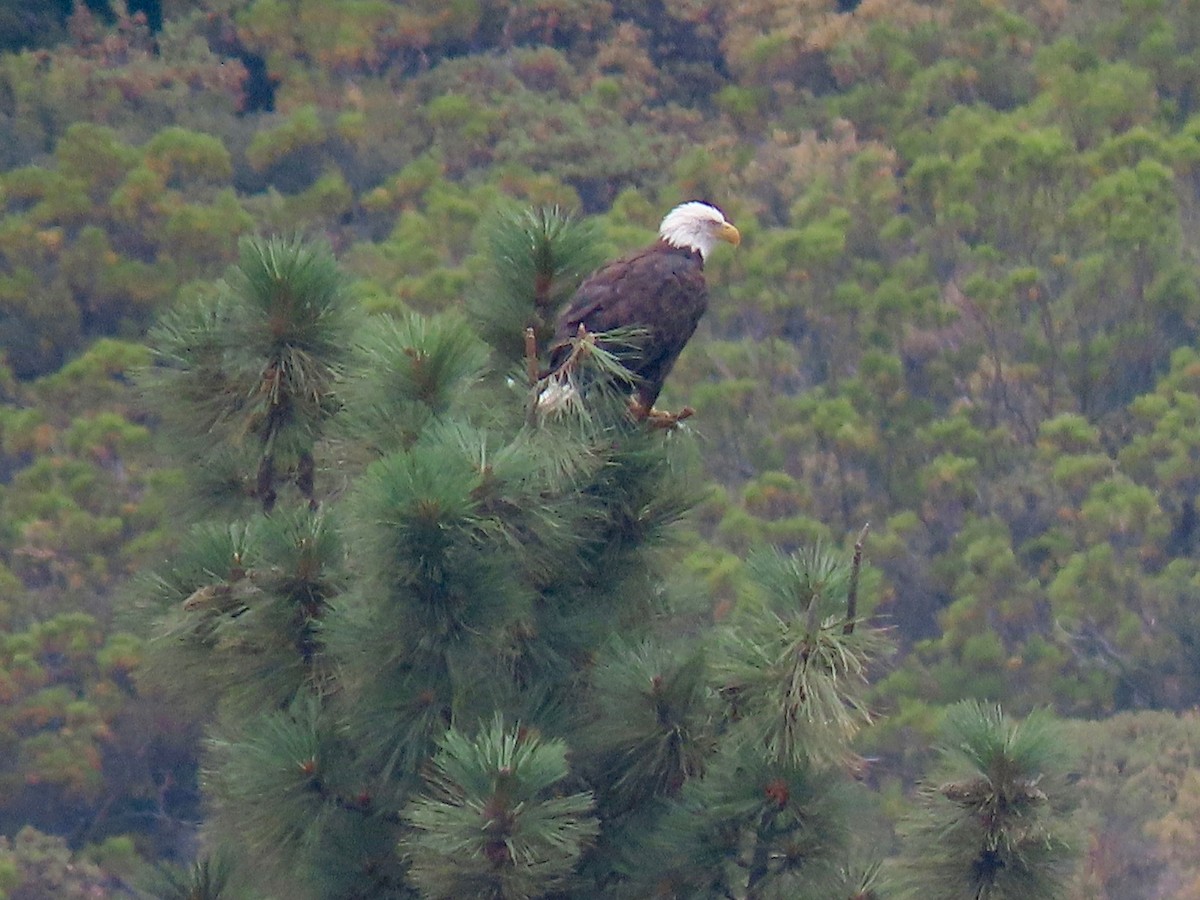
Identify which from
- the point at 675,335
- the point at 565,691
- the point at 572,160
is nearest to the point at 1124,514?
the point at 572,160

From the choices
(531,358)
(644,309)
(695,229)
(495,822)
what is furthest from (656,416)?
(695,229)

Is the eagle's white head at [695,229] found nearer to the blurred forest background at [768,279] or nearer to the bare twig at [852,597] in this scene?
the bare twig at [852,597]

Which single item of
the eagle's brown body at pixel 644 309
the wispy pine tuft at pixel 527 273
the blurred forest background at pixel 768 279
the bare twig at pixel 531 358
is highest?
the bare twig at pixel 531 358

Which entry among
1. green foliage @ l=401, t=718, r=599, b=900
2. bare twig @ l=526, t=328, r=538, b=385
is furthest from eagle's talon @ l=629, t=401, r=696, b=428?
green foliage @ l=401, t=718, r=599, b=900

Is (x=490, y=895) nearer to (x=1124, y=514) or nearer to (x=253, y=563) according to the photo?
(x=253, y=563)

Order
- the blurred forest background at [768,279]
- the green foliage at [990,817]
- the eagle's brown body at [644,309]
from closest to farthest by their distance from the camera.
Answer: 1. the green foliage at [990,817]
2. the eagle's brown body at [644,309]
3. the blurred forest background at [768,279]

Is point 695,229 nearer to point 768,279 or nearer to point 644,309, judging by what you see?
point 644,309

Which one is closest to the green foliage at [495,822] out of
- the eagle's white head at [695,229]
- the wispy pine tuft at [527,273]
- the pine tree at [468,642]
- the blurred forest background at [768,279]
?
the pine tree at [468,642]
